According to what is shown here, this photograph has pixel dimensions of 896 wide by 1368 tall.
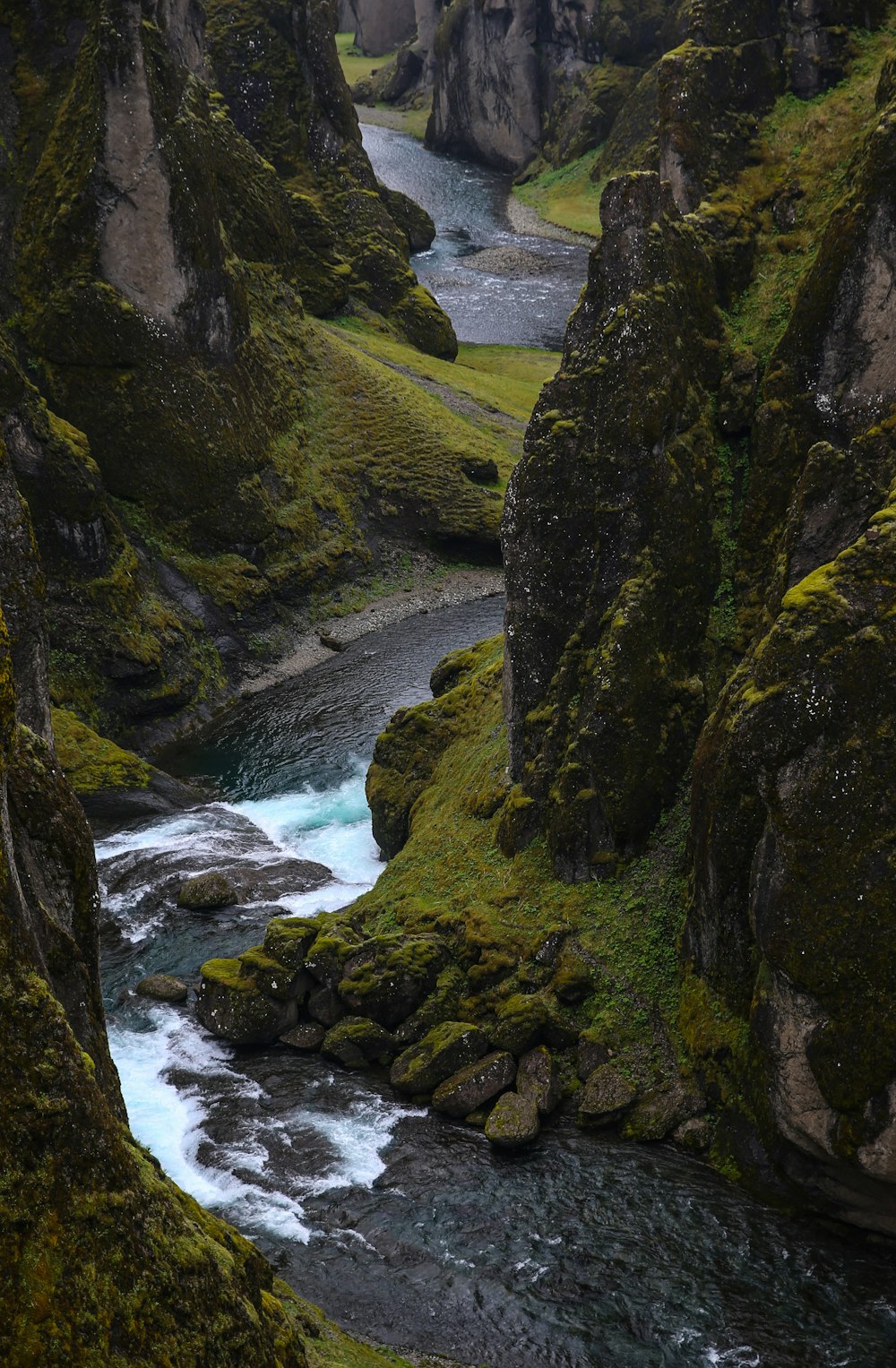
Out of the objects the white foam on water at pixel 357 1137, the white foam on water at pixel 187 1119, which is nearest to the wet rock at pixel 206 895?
the white foam on water at pixel 187 1119

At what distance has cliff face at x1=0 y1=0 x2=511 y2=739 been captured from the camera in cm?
5031

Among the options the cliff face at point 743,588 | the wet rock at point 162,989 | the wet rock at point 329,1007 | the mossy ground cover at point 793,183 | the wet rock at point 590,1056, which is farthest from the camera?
the wet rock at point 162,989

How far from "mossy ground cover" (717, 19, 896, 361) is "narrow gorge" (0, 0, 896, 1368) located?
12 cm

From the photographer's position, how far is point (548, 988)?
27172 millimetres

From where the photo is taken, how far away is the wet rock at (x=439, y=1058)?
2630 centimetres

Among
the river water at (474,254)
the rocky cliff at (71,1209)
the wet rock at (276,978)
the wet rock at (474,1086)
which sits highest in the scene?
the river water at (474,254)

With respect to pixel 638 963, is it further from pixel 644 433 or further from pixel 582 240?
pixel 582 240

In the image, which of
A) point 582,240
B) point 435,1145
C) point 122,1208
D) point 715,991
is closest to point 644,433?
point 715,991

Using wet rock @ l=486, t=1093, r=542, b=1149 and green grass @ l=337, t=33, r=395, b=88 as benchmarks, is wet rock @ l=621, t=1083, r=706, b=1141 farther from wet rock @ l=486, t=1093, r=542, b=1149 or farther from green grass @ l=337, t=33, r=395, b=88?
green grass @ l=337, t=33, r=395, b=88

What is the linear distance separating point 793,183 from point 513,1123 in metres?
22.9

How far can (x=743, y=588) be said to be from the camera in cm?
2931

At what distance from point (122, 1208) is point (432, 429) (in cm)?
6333

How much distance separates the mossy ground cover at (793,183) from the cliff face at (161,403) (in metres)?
27.5

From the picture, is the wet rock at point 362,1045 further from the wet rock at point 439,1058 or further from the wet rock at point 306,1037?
the wet rock at point 439,1058
